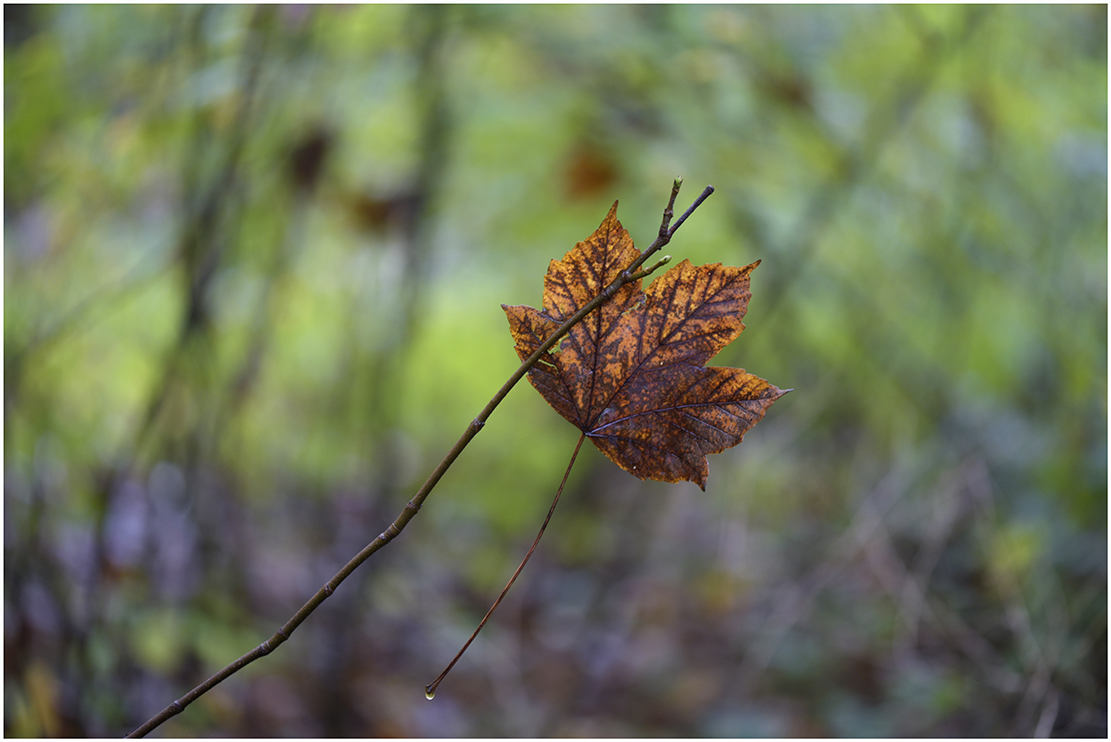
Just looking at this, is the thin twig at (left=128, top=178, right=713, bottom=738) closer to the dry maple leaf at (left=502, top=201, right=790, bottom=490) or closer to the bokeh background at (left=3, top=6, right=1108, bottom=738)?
the dry maple leaf at (left=502, top=201, right=790, bottom=490)

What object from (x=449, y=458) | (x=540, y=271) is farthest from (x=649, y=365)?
(x=540, y=271)

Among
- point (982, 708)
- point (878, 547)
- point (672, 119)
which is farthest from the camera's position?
point (878, 547)

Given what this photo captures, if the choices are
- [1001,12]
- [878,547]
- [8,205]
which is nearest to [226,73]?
[8,205]

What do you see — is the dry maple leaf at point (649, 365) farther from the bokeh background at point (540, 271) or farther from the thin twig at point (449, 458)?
the bokeh background at point (540, 271)

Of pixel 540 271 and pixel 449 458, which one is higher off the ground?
pixel 540 271

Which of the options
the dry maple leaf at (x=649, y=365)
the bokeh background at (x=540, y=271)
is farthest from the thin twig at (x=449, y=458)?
the bokeh background at (x=540, y=271)

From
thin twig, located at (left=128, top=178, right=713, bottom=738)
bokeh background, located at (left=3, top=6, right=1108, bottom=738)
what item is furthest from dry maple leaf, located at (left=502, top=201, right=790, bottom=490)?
bokeh background, located at (left=3, top=6, right=1108, bottom=738)

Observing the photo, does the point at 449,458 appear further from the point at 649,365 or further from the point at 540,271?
the point at 540,271

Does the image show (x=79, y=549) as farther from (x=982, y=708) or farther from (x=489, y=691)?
(x=982, y=708)
